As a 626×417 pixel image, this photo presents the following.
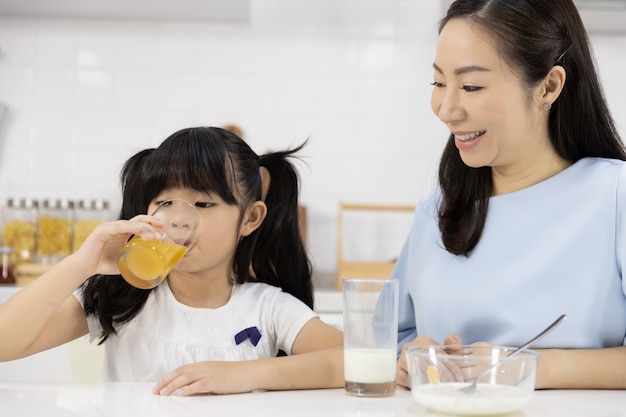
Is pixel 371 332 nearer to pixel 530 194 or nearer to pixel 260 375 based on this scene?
pixel 260 375

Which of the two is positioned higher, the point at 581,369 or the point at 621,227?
the point at 621,227

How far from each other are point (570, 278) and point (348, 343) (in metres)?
0.48

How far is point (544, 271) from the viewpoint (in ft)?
4.45

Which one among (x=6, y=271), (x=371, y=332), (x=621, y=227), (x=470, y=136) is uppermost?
(x=470, y=136)

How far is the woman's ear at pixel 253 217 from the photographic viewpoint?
1551 millimetres

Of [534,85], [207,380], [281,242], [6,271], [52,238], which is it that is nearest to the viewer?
[207,380]

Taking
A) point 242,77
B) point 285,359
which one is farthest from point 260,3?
point 285,359

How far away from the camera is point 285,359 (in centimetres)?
124

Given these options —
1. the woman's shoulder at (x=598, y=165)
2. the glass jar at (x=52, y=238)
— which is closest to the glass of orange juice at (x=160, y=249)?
the woman's shoulder at (x=598, y=165)

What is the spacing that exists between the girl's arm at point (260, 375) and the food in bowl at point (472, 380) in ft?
0.86

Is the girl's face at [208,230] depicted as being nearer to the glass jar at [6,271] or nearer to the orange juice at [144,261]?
the orange juice at [144,261]

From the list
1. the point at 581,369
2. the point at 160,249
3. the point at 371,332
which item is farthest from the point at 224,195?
the point at 581,369

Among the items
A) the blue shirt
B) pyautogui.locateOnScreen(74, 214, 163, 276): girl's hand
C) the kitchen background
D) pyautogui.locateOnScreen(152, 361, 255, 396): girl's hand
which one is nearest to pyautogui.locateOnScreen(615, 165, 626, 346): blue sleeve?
the blue shirt

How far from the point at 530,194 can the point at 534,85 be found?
184mm
